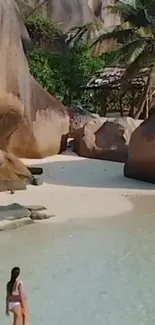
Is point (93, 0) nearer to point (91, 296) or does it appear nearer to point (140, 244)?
point (140, 244)

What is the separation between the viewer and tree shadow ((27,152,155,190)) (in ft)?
55.0

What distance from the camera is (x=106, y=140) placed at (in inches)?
781

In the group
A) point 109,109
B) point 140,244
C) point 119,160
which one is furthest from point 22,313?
point 109,109

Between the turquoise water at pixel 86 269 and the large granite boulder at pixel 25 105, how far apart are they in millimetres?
6066

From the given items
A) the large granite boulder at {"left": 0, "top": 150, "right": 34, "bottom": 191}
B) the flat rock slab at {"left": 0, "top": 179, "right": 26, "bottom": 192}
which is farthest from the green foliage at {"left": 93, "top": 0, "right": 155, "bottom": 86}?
the flat rock slab at {"left": 0, "top": 179, "right": 26, "bottom": 192}

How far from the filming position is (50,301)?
8719 mm

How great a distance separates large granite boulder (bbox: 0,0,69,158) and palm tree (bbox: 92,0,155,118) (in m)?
3.21

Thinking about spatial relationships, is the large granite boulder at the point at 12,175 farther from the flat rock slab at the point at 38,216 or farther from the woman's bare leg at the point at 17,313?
the woman's bare leg at the point at 17,313

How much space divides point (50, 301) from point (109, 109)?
1971 centimetres

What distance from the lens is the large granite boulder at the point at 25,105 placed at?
60.9 feet

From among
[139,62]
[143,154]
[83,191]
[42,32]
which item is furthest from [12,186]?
[42,32]

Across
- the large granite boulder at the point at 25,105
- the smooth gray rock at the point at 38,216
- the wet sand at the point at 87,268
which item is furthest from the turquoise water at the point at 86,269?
the large granite boulder at the point at 25,105

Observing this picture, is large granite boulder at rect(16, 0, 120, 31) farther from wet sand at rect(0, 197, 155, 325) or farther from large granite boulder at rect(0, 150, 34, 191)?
wet sand at rect(0, 197, 155, 325)

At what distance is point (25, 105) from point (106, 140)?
2277 millimetres
